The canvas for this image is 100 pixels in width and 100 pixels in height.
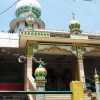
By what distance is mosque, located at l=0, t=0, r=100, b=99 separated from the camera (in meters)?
15.5

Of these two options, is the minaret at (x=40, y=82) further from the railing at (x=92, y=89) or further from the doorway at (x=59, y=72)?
the doorway at (x=59, y=72)

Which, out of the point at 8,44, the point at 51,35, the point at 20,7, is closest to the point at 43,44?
the point at 51,35

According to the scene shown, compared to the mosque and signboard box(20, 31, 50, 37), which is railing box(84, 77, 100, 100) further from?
signboard box(20, 31, 50, 37)

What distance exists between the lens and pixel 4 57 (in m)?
17.8

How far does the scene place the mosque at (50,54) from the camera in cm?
1548

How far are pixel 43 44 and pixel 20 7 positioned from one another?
9.38 metres

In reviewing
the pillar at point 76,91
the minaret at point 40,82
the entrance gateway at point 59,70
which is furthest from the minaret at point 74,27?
the pillar at point 76,91

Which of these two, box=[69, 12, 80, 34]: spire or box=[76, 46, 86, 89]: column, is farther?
box=[69, 12, 80, 34]: spire

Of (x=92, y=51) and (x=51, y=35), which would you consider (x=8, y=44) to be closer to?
(x=51, y=35)

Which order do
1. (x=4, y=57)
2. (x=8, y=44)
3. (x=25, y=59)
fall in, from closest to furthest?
1. (x=25, y=59)
2. (x=8, y=44)
3. (x=4, y=57)

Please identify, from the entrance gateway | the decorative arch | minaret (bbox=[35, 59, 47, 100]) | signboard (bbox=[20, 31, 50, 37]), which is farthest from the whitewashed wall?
minaret (bbox=[35, 59, 47, 100])

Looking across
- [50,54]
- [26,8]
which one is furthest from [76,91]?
[26,8]

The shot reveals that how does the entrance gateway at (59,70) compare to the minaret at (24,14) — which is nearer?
the entrance gateway at (59,70)

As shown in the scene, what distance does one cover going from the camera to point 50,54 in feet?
53.6
